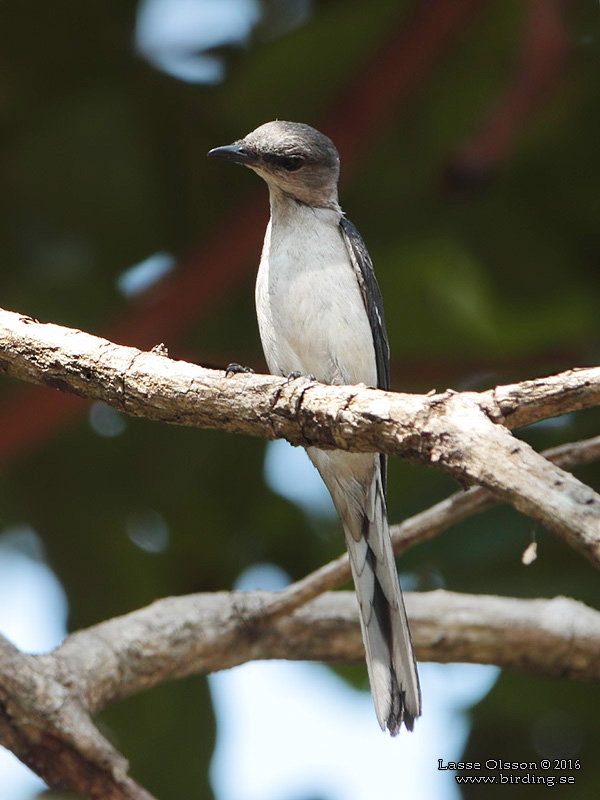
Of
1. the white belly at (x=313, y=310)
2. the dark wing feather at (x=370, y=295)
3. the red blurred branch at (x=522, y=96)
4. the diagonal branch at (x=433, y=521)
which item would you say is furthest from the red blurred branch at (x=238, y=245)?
the diagonal branch at (x=433, y=521)

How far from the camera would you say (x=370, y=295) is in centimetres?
541

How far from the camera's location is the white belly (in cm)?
512

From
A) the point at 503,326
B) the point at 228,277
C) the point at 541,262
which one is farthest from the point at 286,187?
the point at 541,262

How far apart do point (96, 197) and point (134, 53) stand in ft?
3.32

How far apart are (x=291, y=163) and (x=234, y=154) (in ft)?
1.12

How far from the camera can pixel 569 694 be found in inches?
235

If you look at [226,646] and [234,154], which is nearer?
[226,646]

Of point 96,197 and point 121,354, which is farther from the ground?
point 96,197

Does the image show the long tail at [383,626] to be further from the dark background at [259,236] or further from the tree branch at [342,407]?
the tree branch at [342,407]

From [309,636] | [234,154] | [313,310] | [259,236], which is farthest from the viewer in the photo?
[259,236]

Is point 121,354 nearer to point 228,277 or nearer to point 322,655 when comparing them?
point 322,655

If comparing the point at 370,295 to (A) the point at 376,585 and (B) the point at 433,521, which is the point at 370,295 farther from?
(A) the point at 376,585

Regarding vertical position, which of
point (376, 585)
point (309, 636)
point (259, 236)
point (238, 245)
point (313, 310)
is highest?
point (259, 236)

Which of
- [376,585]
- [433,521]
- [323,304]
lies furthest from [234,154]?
[376,585]
